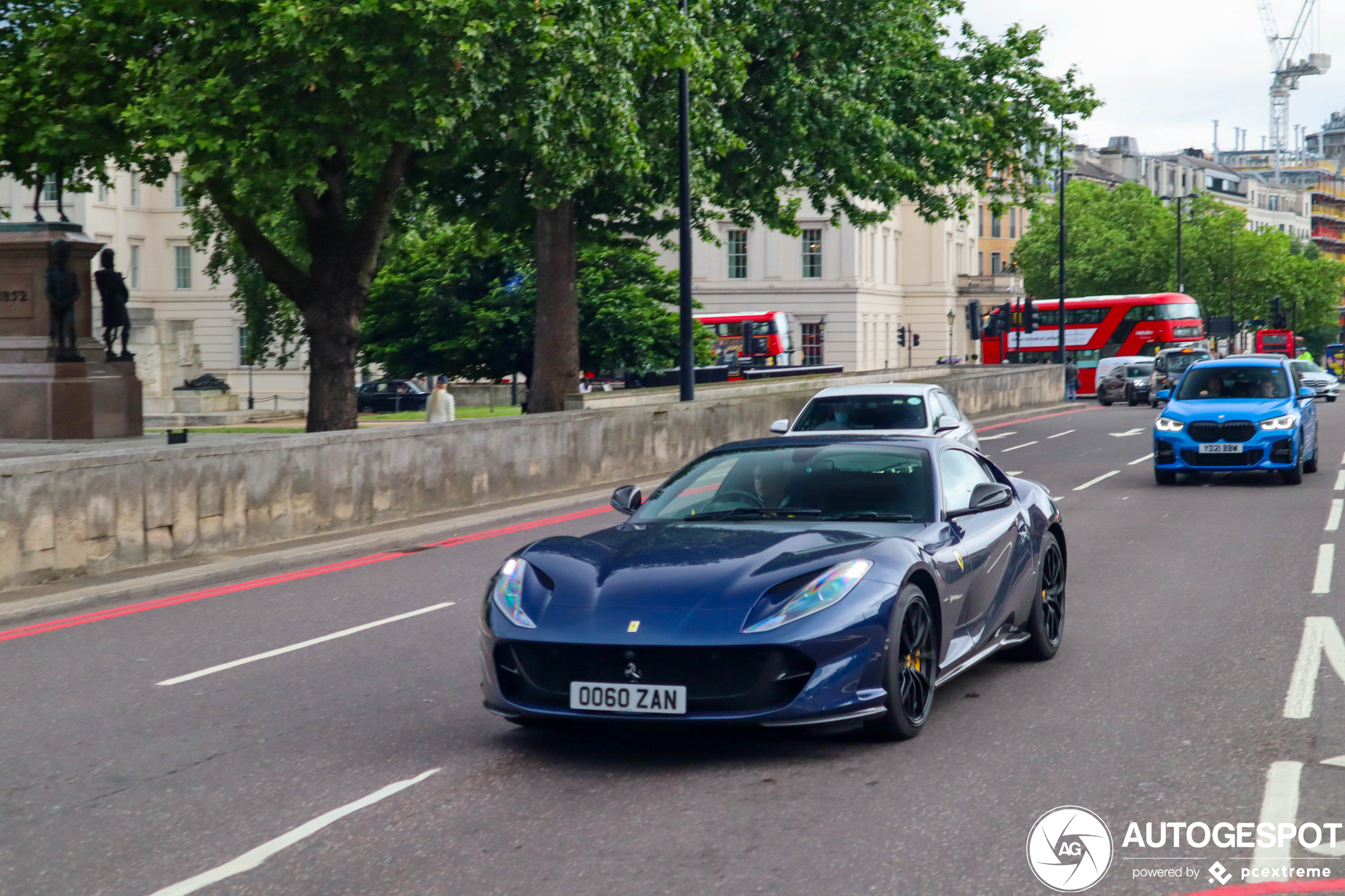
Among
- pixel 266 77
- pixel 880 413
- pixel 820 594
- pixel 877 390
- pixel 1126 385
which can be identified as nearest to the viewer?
pixel 820 594

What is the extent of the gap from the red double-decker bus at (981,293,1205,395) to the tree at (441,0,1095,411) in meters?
32.4

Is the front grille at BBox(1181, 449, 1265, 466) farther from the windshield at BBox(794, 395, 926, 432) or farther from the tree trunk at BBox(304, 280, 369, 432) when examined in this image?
the tree trunk at BBox(304, 280, 369, 432)

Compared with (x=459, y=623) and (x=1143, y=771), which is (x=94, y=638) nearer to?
(x=459, y=623)

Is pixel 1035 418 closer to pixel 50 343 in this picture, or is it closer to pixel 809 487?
pixel 50 343

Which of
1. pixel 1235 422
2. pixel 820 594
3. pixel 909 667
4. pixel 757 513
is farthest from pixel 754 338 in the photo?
pixel 820 594

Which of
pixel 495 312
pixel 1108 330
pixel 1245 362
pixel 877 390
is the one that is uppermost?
pixel 495 312

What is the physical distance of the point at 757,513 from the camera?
23.7ft

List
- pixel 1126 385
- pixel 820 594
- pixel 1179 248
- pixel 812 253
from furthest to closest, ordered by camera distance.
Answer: pixel 812 253 < pixel 1179 248 < pixel 1126 385 < pixel 820 594

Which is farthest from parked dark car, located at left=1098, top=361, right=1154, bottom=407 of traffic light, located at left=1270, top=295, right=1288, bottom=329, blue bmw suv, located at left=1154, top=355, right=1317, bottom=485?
blue bmw suv, located at left=1154, top=355, right=1317, bottom=485

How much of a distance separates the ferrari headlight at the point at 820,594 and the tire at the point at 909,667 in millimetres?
204

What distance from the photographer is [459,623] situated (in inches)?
392

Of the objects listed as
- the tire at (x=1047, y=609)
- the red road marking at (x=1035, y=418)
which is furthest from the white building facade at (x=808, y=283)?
the tire at (x=1047, y=609)

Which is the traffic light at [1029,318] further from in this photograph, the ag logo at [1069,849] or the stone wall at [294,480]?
the ag logo at [1069,849]

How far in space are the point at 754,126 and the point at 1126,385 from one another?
26251 mm
